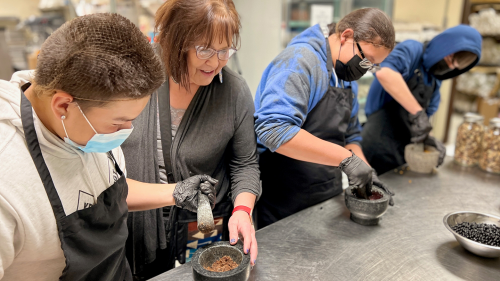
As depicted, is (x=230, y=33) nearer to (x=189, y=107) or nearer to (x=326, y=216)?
(x=189, y=107)

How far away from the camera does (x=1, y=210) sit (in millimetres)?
653

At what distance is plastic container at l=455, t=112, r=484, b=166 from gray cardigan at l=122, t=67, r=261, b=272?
145 centimetres

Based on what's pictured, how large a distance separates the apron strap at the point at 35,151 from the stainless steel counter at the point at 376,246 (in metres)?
0.46

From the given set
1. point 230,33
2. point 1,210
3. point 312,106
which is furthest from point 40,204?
point 312,106

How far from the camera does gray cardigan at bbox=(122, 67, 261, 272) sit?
1.23 m

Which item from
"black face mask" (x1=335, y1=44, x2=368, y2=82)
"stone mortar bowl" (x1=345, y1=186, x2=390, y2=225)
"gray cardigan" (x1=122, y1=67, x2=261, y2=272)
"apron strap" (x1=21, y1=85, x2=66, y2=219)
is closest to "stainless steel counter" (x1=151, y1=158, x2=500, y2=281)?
"stone mortar bowl" (x1=345, y1=186, x2=390, y2=225)

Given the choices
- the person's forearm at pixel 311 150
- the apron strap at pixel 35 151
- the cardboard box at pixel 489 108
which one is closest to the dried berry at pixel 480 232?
the person's forearm at pixel 311 150

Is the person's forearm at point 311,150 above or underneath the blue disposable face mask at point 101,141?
underneath

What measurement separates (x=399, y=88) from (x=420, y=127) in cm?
26

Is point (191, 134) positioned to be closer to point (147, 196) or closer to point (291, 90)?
point (147, 196)

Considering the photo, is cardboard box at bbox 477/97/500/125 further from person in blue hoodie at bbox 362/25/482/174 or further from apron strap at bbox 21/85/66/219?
apron strap at bbox 21/85/66/219

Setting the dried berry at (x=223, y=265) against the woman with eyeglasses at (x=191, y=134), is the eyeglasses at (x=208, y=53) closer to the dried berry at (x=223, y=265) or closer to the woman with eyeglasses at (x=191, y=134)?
the woman with eyeglasses at (x=191, y=134)

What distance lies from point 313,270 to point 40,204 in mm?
823

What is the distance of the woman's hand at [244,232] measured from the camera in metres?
1.05
